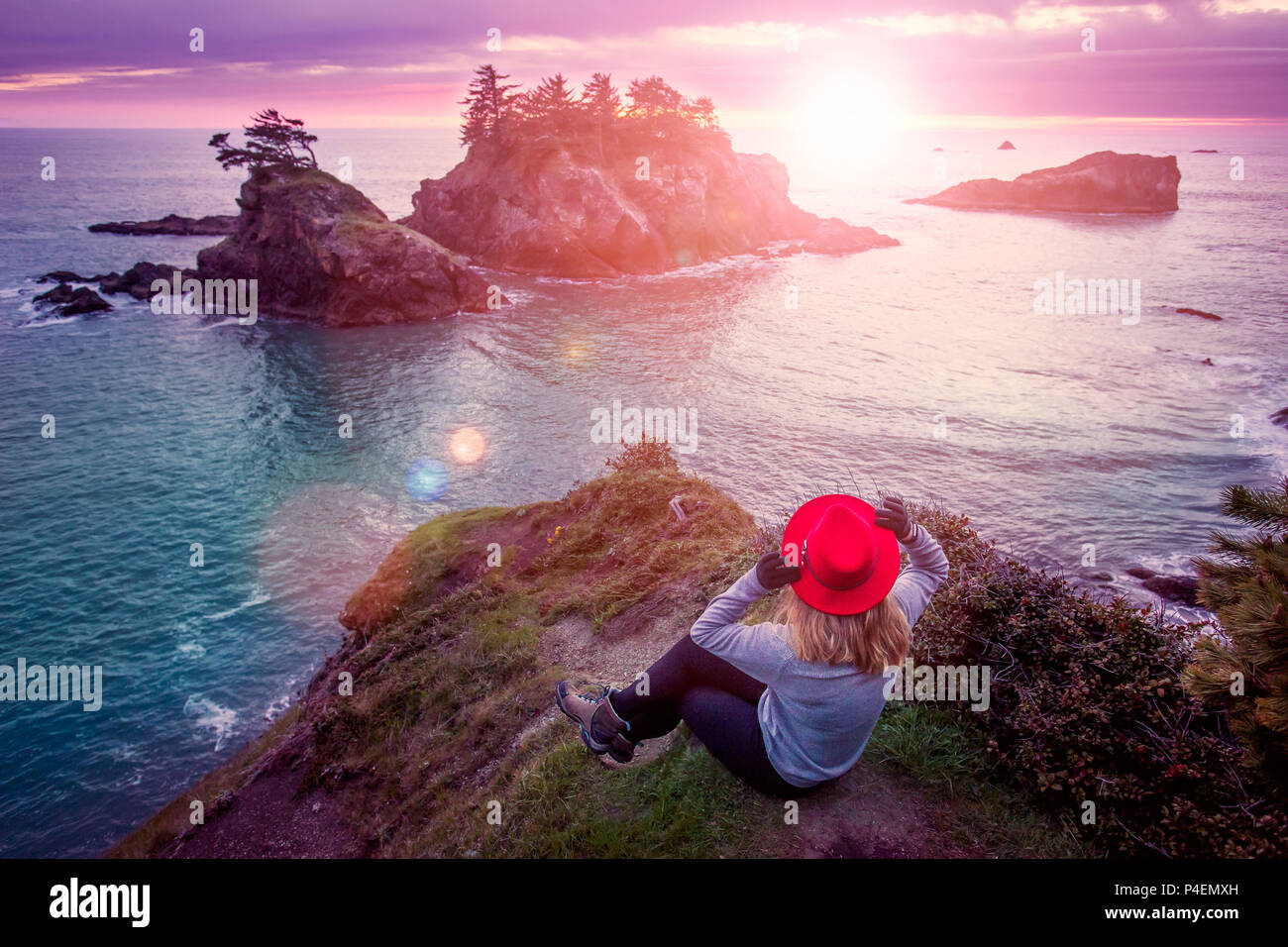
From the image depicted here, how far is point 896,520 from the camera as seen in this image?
14.0ft

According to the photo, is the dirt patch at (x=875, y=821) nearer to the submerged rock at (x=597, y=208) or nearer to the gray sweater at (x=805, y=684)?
the gray sweater at (x=805, y=684)

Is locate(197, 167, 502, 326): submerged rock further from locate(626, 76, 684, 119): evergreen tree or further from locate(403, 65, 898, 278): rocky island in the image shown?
locate(626, 76, 684, 119): evergreen tree

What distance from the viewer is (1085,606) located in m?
6.57

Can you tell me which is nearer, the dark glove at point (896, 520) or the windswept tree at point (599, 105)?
the dark glove at point (896, 520)

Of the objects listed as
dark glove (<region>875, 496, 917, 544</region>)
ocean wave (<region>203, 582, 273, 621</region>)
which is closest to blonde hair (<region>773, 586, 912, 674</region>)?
dark glove (<region>875, 496, 917, 544</region>)

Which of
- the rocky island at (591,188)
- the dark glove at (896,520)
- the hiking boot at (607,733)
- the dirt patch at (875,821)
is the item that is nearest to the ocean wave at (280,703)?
the hiking boot at (607,733)

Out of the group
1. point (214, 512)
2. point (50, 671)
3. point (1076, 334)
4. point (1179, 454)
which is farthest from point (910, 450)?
point (50, 671)

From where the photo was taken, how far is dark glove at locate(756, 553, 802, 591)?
12.5ft

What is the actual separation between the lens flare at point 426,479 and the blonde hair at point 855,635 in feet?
82.8

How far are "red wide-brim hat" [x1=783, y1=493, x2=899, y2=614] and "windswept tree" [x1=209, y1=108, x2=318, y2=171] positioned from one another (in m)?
61.9

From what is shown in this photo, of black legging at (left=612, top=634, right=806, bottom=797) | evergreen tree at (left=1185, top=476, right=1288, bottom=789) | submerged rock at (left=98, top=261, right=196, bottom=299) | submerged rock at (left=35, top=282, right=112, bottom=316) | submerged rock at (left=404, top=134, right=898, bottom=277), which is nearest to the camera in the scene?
evergreen tree at (left=1185, top=476, right=1288, bottom=789)

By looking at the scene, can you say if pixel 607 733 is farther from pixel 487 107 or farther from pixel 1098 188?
pixel 1098 188

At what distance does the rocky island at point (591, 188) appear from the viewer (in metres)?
66.2
